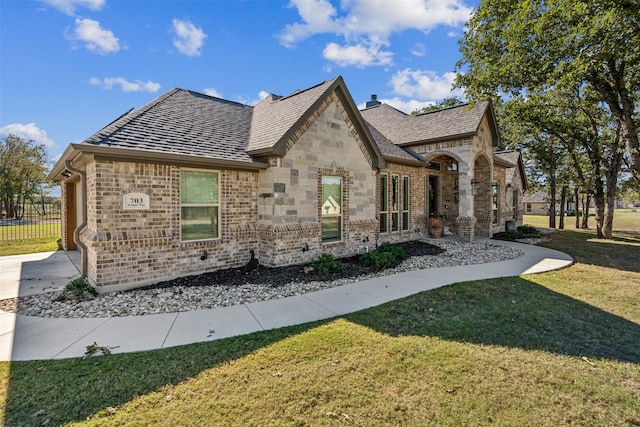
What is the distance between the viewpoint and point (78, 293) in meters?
5.95

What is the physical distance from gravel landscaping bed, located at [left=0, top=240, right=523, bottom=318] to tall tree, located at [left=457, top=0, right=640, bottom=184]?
25.0 ft

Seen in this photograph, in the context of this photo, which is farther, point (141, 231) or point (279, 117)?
point (279, 117)

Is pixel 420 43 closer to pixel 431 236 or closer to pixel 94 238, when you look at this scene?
pixel 431 236

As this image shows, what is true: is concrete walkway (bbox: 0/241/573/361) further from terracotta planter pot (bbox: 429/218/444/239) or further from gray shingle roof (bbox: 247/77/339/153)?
terracotta planter pot (bbox: 429/218/444/239)

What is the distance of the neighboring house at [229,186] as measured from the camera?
6516mm

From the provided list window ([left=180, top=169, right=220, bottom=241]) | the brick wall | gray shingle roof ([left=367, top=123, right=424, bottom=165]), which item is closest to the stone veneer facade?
the brick wall

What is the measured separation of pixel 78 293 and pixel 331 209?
6826mm

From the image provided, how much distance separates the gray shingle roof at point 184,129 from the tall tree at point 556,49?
388 inches

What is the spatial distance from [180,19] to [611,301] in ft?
43.9

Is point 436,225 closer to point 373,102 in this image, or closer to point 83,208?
point 373,102

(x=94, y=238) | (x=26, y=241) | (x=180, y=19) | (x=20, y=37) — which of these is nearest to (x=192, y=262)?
(x=94, y=238)


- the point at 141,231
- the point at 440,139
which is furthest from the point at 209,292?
the point at 440,139

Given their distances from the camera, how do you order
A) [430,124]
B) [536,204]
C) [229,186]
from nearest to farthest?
[229,186], [430,124], [536,204]

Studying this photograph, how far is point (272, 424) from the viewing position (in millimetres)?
2723
